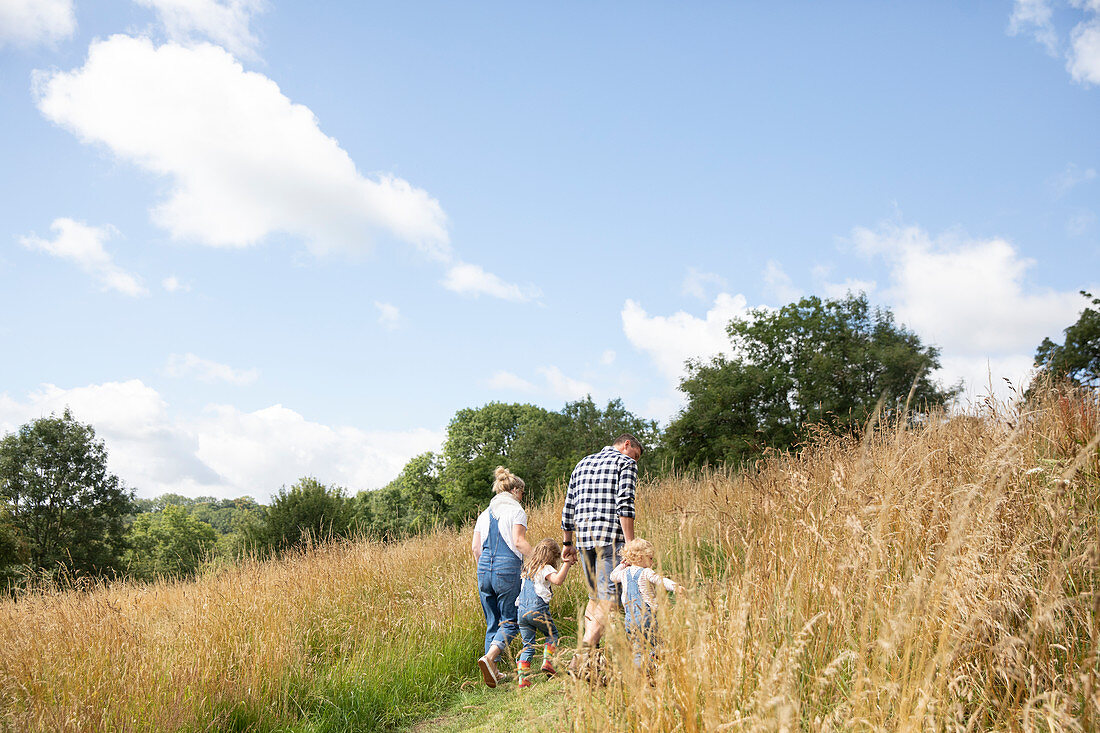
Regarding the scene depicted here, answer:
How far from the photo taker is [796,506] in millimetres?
3320

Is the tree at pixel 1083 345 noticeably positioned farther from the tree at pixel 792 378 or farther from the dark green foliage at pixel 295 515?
the dark green foliage at pixel 295 515

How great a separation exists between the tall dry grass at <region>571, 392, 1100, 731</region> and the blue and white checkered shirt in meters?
1.56

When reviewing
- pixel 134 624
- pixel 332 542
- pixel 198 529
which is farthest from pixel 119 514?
pixel 134 624

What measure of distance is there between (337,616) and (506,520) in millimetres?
2811

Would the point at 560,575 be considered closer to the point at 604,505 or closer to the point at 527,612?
the point at 527,612

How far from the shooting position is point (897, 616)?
230 centimetres

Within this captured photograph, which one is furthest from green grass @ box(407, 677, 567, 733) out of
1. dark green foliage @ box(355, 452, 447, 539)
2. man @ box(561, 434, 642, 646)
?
dark green foliage @ box(355, 452, 447, 539)

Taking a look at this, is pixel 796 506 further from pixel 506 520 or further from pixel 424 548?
pixel 424 548

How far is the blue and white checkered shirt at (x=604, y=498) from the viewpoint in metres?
5.36

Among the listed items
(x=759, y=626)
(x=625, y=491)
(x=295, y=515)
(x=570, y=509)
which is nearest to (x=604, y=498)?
(x=625, y=491)

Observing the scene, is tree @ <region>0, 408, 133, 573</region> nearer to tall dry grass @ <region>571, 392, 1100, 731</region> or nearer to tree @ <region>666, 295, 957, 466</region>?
tree @ <region>666, 295, 957, 466</region>

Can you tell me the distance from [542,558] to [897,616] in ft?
11.4

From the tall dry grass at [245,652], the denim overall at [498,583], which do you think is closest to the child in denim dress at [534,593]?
the denim overall at [498,583]

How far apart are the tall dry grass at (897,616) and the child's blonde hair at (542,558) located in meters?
2.10
